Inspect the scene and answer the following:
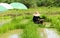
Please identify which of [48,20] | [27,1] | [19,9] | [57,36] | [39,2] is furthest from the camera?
[39,2]

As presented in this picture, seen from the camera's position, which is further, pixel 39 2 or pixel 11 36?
pixel 39 2

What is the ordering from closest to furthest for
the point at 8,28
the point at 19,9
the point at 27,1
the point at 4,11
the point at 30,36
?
the point at 30,36, the point at 8,28, the point at 4,11, the point at 19,9, the point at 27,1

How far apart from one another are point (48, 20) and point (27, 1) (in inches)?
346

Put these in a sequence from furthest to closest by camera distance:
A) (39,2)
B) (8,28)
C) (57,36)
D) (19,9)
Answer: (39,2) < (19,9) < (8,28) < (57,36)

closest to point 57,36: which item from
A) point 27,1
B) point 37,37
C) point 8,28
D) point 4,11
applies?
point 37,37

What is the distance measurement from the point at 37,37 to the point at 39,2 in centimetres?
1634

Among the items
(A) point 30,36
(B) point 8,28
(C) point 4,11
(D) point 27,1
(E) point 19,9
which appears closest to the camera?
(A) point 30,36

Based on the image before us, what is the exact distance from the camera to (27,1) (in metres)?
22.3

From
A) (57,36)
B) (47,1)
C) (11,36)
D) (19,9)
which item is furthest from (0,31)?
(47,1)

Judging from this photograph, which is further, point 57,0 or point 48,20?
point 57,0

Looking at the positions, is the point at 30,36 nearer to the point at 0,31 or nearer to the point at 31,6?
the point at 0,31

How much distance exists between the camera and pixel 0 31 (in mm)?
9070

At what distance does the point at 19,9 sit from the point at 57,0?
4995mm

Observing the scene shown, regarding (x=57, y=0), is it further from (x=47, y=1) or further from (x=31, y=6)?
(x=31, y=6)
